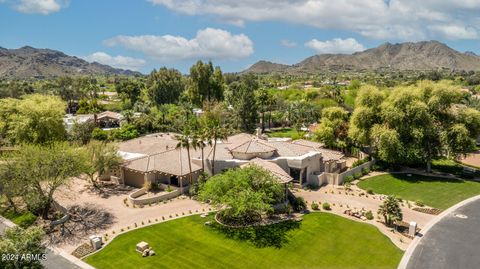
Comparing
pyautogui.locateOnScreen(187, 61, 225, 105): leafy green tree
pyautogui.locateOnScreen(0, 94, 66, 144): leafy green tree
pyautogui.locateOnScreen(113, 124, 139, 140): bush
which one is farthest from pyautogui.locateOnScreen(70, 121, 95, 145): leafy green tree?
pyautogui.locateOnScreen(187, 61, 225, 105): leafy green tree

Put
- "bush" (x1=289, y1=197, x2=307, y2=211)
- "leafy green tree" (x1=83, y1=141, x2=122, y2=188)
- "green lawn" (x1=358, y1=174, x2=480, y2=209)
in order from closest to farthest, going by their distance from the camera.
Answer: "bush" (x1=289, y1=197, x2=307, y2=211), "green lawn" (x1=358, y1=174, x2=480, y2=209), "leafy green tree" (x1=83, y1=141, x2=122, y2=188)

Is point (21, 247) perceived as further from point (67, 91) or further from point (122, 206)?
point (67, 91)

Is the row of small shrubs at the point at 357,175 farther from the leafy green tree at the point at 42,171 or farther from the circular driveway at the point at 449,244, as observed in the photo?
the leafy green tree at the point at 42,171

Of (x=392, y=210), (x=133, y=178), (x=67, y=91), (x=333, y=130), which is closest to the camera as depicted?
(x=392, y=210)

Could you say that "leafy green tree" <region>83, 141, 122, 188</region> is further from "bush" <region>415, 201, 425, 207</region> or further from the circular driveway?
"bush" <region>415, 201, 425, 207</region>

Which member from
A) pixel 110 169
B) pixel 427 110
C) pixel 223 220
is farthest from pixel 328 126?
pixel 110 169

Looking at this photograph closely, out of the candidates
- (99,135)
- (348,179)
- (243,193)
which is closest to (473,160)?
(348,179)

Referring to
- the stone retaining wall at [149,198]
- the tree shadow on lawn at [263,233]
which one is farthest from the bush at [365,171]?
the stone retaining wall at [149,198]
